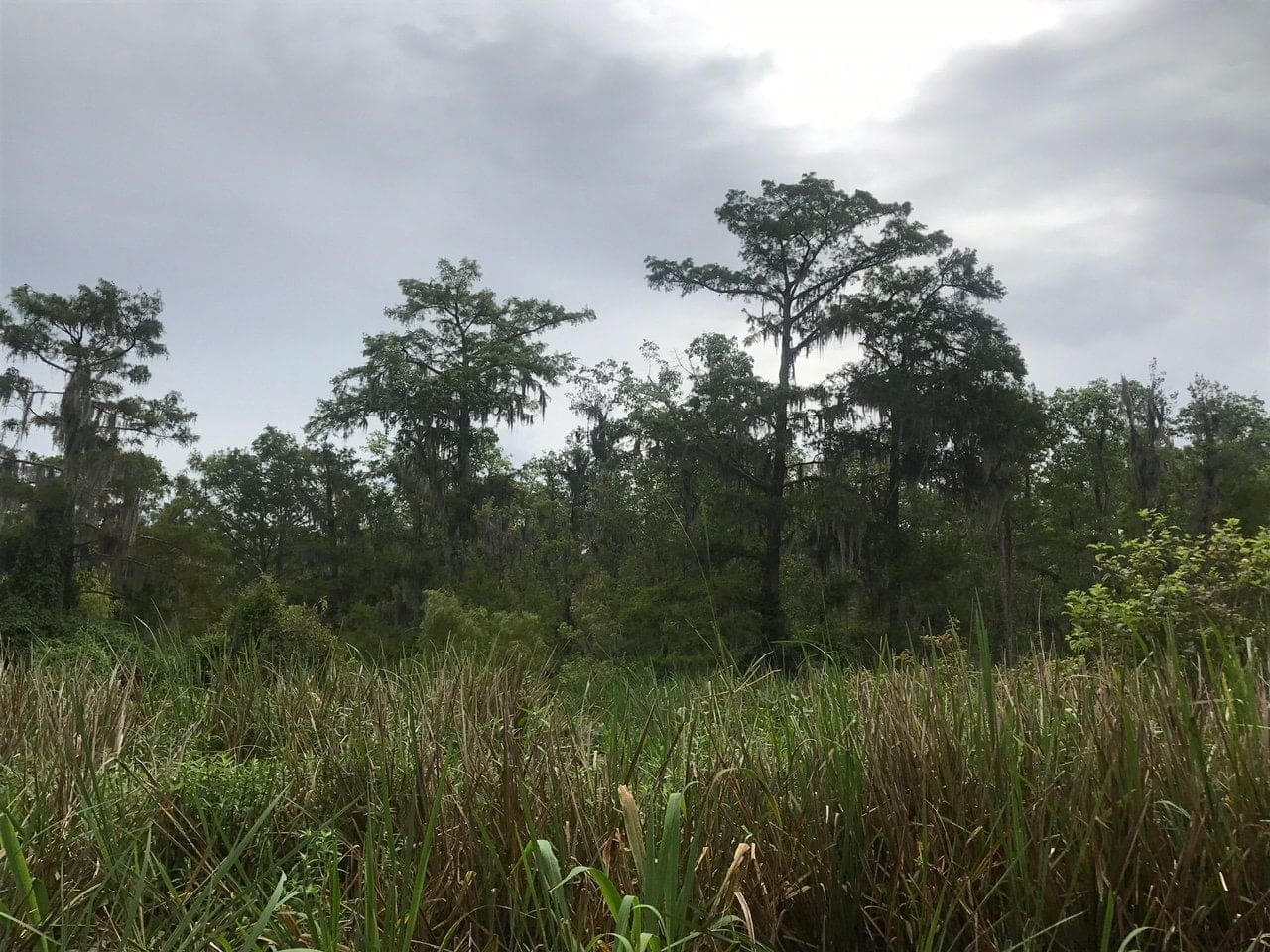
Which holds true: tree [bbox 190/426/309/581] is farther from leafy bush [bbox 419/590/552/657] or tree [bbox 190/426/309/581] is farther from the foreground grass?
the foreground grass

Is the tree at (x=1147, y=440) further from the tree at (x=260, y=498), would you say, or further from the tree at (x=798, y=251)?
the tree at (x=260, y=498)

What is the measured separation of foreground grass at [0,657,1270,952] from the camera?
227cm

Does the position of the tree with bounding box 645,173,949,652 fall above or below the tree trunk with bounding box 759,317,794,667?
above

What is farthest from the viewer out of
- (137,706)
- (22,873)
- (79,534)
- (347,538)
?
(347,538)

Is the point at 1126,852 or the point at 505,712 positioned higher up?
the point at 505,712

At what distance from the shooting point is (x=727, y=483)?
79.8 ft

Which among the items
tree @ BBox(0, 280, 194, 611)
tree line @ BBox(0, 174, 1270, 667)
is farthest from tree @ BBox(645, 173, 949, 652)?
tree @ BBox(0, 280, 194, 611)

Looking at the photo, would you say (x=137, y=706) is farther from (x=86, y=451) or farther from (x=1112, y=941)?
(x=86, y=451)

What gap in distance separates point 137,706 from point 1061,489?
30079 mm

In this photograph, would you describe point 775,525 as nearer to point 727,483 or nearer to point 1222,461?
point 727,483

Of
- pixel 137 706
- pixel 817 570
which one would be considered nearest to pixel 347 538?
pixel 817 570

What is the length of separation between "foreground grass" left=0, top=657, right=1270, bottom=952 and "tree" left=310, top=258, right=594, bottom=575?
27029 millimetres

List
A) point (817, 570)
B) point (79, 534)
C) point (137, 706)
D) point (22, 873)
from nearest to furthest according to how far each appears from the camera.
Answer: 1. point (22, 873)
2. point (137, 706)
3. point (817, 570)
4. point (79, 534)

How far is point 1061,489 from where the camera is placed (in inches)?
1199
